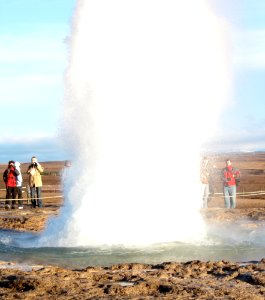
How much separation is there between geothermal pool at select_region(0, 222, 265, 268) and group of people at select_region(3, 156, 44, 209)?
6.86m

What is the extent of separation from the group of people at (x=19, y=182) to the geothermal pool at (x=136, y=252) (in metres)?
6.86

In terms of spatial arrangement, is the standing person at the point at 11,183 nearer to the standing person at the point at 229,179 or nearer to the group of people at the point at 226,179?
the group of people at the point at 226,179

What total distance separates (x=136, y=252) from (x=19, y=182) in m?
10.3

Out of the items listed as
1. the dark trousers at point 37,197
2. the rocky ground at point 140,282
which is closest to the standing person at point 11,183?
the dark trousers at point 37,197

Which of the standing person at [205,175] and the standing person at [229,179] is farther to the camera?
the standing person at [229,179]

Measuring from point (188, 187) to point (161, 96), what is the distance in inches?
72.3

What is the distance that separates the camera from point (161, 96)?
12688mm

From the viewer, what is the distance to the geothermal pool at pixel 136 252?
9820mm

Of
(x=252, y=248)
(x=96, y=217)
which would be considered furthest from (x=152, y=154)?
(x=252, y=248)

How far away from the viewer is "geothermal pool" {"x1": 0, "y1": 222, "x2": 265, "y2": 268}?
982 centimetres

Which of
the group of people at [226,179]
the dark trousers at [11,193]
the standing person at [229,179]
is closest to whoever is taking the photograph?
the group of people at [226,179]

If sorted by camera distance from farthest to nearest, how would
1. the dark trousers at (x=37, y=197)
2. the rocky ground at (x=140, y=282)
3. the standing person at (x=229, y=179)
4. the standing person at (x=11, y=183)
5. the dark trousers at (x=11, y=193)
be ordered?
1. the dark trousers at (x=11, y=193)
2. the standing person at (x=11, y=183)
3. the dark trousers at (x=37, y=197)
4. the standing person at (x=229, y=179)
5. the rocky ground at (x=140, y=282)

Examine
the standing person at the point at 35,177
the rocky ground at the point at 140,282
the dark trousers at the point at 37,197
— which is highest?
the standing person at the point at 35,177

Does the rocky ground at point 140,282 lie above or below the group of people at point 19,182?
below
